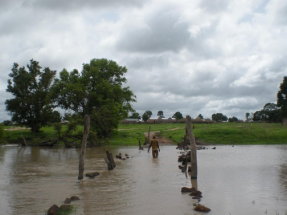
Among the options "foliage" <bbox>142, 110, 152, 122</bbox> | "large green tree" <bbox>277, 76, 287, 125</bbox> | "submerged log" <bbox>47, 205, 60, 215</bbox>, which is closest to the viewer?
"submerged log" <bbox>47, 205, 60, 215</bbox>

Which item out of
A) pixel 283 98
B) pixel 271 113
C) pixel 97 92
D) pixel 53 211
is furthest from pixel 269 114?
pixel 53 211

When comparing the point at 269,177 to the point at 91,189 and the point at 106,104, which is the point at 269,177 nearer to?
the point at 91,189

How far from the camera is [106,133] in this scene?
47.8 metres

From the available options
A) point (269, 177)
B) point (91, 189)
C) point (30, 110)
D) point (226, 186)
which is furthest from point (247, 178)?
point (30, 110)

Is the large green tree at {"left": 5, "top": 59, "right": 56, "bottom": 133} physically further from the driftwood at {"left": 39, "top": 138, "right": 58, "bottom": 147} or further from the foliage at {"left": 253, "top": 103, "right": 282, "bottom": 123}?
the foliage at {"left": 253, "top": 103, "right": 282, "bottom": 123}

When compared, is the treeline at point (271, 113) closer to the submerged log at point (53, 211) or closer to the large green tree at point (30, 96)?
the large green tree at point (30, 96)

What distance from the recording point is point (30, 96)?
2185 inches

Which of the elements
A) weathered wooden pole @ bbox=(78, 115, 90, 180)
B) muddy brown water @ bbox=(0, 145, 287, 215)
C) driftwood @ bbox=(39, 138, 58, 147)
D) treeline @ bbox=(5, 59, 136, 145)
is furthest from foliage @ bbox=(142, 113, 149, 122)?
weathered wooden pole @ bbox=(78, 115, 90, 180)

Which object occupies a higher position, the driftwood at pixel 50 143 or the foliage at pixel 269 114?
the foliage at pixel 269 114

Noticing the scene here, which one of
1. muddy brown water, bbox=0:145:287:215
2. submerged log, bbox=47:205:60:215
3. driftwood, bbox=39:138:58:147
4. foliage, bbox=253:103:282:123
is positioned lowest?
muddy brown water, bbox=0:145:287:215

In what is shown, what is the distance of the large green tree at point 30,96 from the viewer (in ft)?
178

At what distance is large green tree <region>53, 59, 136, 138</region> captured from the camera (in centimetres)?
4588

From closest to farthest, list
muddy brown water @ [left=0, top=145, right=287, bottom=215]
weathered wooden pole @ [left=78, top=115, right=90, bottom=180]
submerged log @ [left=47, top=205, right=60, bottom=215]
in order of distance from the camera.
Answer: submerged log @ [left=47, top=205, right=60, bottom=215]
muddy brown water @ [left=0, top=145, right=287, bottom=215]
weathered wooden pole @ [left=78, top=115, right=90, bottom=180]

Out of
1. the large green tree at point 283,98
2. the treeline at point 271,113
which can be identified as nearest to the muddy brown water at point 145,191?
the treeline at point 271,113
